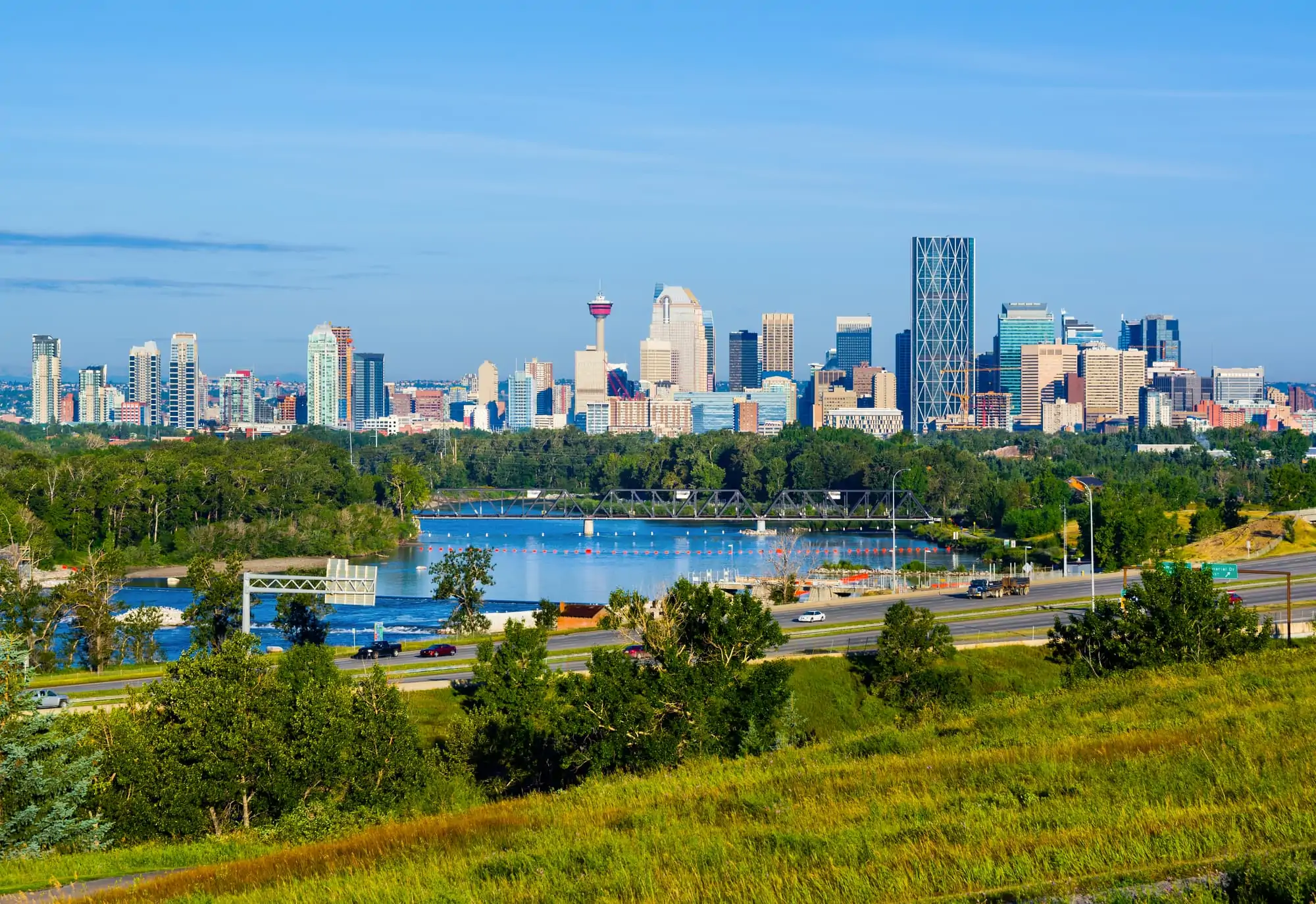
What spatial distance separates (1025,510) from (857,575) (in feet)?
91.9

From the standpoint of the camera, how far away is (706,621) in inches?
1038

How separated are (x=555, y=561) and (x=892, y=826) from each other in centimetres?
6331

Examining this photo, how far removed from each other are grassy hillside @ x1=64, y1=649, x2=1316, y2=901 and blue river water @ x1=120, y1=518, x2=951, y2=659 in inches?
1242

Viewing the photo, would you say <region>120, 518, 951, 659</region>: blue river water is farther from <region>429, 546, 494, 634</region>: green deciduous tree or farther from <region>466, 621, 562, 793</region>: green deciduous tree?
<region>466, 621, 562, 793</region>: green deciduous tree

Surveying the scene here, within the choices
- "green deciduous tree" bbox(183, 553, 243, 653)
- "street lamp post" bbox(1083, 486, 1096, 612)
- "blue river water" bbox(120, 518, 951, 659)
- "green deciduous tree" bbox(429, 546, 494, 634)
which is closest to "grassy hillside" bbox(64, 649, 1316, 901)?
"green deciduous tree" bbox(183, 553, 243, 653)

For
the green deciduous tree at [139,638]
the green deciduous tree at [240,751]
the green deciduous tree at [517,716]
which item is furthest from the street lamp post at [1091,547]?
the green deciduous tree at [240,751]

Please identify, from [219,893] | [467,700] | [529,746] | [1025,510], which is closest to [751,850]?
[219,893]

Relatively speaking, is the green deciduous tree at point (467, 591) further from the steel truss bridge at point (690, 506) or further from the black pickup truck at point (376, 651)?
the steel truss bridge at point (690, 506)

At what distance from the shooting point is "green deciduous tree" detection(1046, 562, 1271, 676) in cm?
2611

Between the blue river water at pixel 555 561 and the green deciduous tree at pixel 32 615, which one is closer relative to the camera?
the green deciduous tree at pixel 32 615

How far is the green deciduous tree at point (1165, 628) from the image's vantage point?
26.1 meters

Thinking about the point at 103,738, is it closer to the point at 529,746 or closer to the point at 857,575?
the point at 529,746

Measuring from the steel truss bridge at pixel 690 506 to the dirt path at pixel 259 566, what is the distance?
27.3 m

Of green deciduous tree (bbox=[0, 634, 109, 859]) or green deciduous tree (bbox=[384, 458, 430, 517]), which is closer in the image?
green deciduous tree (bbox=[0, 634, 109, 859])
